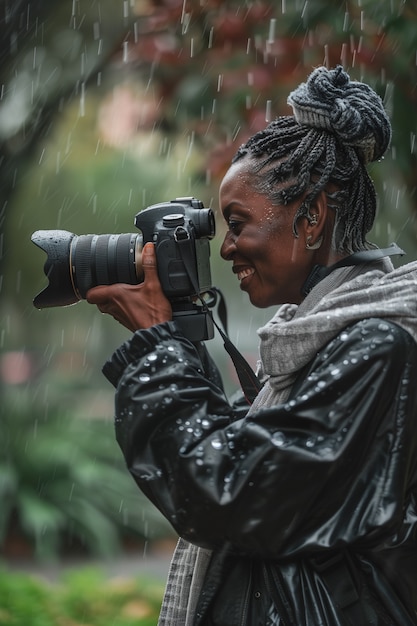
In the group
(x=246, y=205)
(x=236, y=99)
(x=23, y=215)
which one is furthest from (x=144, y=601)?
(x=23, y=215)

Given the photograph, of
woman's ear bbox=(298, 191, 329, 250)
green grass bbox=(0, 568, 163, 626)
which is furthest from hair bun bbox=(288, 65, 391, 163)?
green grass bbox=(0, 568, 163, 626)

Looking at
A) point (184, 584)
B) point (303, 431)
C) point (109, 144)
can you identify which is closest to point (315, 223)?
point (303, 431)

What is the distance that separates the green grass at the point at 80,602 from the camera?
17.3 feet

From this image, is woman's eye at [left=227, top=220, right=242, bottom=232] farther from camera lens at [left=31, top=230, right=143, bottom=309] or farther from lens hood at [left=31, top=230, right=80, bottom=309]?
lens hood at [left=31, top=230, right=80, bottom=309]

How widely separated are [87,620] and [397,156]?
9.29 feet

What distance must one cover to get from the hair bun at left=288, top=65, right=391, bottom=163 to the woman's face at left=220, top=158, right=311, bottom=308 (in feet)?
0.59

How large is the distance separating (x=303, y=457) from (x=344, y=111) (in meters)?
0.78

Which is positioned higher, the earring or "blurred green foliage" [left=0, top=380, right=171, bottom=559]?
the earring

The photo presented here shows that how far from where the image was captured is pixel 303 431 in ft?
6.75

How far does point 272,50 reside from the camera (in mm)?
4758

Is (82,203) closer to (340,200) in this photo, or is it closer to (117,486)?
(117,486)

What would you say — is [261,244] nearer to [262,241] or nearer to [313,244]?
[262,241]

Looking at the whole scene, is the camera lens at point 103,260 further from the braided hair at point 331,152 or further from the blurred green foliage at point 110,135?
the blurred green foliage at point 110,135

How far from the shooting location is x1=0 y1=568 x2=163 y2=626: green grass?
17.3 ft
